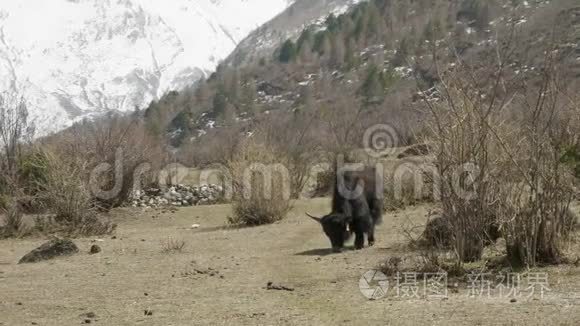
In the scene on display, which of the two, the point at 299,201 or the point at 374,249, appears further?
the point at 299,201

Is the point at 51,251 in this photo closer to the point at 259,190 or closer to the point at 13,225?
the point at 13,225

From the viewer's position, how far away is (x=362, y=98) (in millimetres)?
70938

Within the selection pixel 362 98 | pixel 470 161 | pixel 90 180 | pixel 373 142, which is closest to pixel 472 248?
pixel 470 161

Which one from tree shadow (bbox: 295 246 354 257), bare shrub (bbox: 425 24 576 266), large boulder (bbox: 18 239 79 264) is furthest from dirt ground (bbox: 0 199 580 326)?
bare shrub (bbox: 425 24 576 266)

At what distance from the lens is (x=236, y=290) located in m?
7.87

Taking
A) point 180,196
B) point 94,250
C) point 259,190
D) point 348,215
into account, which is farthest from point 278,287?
point 180,196

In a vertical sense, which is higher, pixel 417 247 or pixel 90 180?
pixel 90 180

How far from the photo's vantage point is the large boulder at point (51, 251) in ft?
35.0

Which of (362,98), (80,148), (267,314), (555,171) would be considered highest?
(362,98)

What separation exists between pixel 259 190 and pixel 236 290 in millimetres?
7737

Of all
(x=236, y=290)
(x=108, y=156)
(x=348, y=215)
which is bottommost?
(x=236, y=290)

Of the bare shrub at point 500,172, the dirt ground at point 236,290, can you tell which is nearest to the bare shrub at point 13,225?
the dirt ground at point 236,290

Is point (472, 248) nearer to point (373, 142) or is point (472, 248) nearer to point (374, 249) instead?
point (374, 249)

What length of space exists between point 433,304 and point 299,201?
13.0 meters
